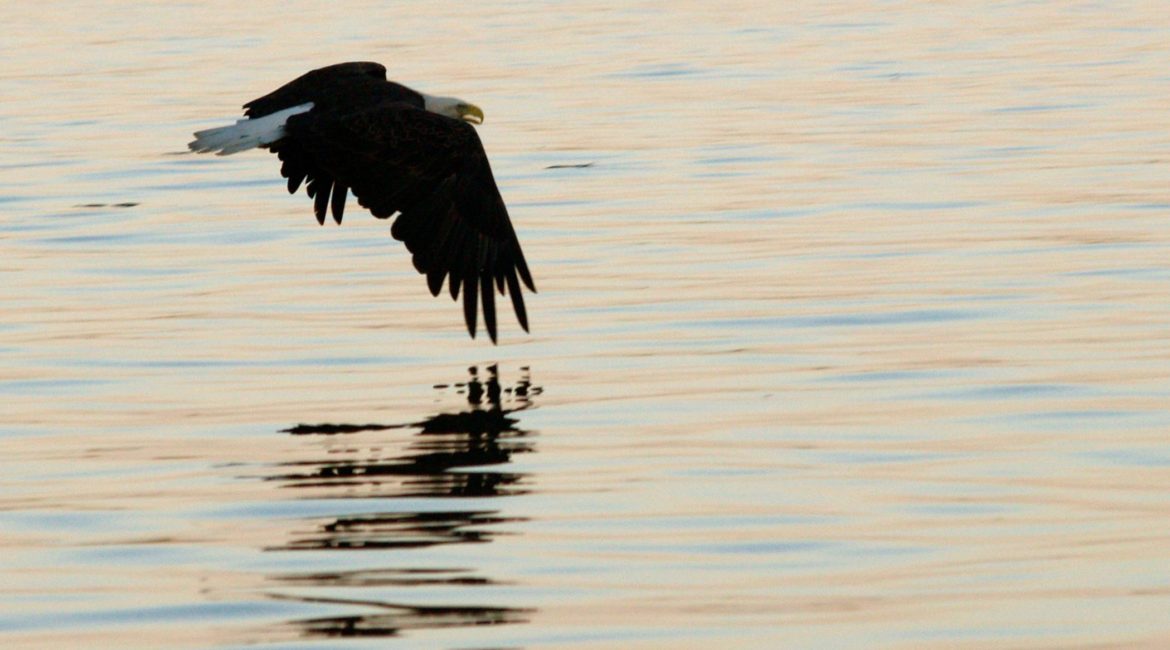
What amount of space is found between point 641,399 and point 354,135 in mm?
1712

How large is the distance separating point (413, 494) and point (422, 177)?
2362 mm

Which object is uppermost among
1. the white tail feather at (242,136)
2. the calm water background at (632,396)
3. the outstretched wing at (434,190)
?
the white tail feather at (242,136)

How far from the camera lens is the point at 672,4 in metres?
29.2

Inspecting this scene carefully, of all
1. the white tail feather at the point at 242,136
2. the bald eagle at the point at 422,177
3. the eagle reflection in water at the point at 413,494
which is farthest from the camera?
the white tail feather at the point at 242,136

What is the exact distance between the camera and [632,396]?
302 inches

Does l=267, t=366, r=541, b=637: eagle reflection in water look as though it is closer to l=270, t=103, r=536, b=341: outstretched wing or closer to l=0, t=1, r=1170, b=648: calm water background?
l=0, t=1, r=1170, b=648: calm water background

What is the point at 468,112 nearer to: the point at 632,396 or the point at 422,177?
the point at 422,177

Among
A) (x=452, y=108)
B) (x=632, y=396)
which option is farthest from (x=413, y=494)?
(x=452, y=108)

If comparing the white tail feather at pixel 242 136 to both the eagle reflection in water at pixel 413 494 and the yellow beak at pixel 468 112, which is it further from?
the eagle reflection in water at pixel 413 494

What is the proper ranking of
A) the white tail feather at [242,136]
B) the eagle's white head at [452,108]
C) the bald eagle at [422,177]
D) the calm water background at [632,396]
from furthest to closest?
1. the eagle's white head at [452,108]
2. the white tail feather at [242,136]
3. the bald eagle at [422,177]
4. the calm water background at [632,396]

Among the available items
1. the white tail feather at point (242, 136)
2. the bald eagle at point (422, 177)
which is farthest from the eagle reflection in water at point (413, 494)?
the white tail feather at point (242, 136)

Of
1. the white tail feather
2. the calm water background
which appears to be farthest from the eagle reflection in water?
the white tail feather

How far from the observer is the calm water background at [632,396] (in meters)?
5.36

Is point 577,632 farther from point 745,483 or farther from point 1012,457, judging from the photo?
point 1012,457
